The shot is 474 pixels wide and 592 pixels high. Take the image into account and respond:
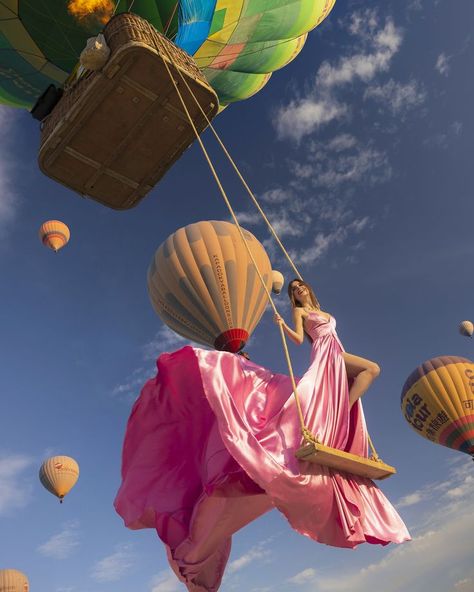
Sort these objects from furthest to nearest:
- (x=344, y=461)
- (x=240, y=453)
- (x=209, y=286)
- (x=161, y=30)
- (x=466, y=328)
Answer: (x=466, y=328) → (x=209, y=286) → (x=161, y=30) → (x=344, y=461) → (x=240, y=453)

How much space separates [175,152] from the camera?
812 cm

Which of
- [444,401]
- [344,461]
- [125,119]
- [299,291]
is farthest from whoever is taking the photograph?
[444,401]

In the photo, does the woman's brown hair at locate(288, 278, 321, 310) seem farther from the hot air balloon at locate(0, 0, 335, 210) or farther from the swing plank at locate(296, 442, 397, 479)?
the hot air balloon at locate(0, 0, 335, 210)

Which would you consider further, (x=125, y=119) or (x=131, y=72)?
(x=125, y=119)

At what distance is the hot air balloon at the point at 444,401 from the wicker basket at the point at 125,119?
1928cm

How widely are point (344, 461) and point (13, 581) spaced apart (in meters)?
32.4

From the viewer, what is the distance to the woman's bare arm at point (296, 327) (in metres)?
4.72

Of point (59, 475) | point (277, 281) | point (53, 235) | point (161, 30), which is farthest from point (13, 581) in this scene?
point (161, 30)

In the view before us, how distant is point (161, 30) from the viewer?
950cm

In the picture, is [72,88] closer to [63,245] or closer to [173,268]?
[173,268]

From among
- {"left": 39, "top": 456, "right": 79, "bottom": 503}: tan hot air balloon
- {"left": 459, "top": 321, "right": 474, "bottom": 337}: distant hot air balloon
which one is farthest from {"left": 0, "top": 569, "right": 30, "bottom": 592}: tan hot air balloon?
{"left": 459, "top": 321, "right": 474, "bottom": 337}: distant hot air balloon

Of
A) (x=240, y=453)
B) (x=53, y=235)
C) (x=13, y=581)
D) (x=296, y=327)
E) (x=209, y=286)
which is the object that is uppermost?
(x=296, y=327)

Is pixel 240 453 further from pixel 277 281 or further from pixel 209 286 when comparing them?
pixel 277 281

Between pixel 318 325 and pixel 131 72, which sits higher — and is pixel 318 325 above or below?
below
